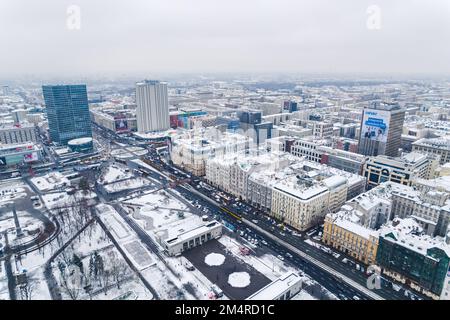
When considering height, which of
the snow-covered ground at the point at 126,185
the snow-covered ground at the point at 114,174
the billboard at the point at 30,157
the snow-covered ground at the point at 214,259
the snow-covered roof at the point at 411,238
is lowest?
the snow-covered ground at the point at 214,259

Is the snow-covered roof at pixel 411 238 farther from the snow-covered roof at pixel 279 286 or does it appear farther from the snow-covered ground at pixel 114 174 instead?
the snow-covered ground at pixel 114 174

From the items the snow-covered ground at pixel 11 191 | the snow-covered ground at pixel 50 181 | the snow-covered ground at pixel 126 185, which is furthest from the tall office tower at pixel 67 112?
the snow-covered ground at pixel 126 185

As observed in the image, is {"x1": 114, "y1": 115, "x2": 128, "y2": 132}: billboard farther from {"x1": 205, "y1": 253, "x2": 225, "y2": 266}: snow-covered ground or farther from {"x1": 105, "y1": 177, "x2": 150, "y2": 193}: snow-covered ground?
{"x1": 205, "y1": 253, "x2": 225, "y2": 266}: snow-covered ground

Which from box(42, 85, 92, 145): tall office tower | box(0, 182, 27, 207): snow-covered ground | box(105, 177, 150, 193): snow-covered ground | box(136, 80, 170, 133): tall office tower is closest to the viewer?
box(0, 182, 27, 207): snow-covered ground

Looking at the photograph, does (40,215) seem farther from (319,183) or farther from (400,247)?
(400,247)

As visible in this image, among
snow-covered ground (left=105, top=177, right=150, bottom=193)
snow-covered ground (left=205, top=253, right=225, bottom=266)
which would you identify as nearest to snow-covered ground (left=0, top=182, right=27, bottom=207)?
snow-covered ground (left=105, top=177, right=150, bottom=193)
